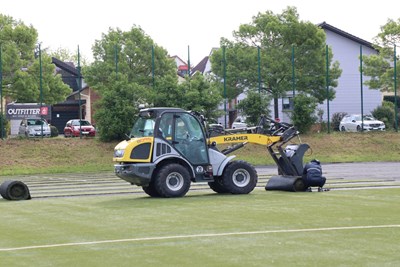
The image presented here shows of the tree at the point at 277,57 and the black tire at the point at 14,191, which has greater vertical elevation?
the tree at the point at 277,57

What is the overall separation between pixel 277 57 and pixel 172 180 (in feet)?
112

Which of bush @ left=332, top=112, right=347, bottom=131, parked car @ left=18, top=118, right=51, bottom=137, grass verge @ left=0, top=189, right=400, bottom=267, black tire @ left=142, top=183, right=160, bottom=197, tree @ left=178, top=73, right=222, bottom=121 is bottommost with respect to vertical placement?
grass verge @ left=0, top=189, right=400, bottom=267

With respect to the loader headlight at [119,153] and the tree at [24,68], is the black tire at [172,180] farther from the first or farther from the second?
the tree at [24,68]

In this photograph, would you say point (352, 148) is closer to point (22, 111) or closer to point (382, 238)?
point (22, 111)

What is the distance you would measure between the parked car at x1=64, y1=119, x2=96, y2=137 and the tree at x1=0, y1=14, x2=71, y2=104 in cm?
234

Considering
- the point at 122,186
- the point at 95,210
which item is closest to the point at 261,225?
the point at 95,210

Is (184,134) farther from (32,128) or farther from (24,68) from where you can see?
(24,68)

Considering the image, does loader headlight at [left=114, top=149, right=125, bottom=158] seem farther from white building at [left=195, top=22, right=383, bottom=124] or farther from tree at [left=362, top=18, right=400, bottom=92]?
white building at [left=195, top=22, right=383, bottom=124]

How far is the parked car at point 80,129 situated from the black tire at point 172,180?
24.5 metres

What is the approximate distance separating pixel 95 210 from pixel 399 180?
11996 mm

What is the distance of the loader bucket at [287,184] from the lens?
2102 centimetres

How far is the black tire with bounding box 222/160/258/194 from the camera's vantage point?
20.5 metres

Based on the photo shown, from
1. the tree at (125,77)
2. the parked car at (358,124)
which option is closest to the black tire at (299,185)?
the tree at (125,77)

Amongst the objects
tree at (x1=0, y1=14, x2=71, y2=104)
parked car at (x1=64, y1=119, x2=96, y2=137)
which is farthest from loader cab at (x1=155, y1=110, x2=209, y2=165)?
tree at (x1=0, y1=14, x2=71, y2=104)
